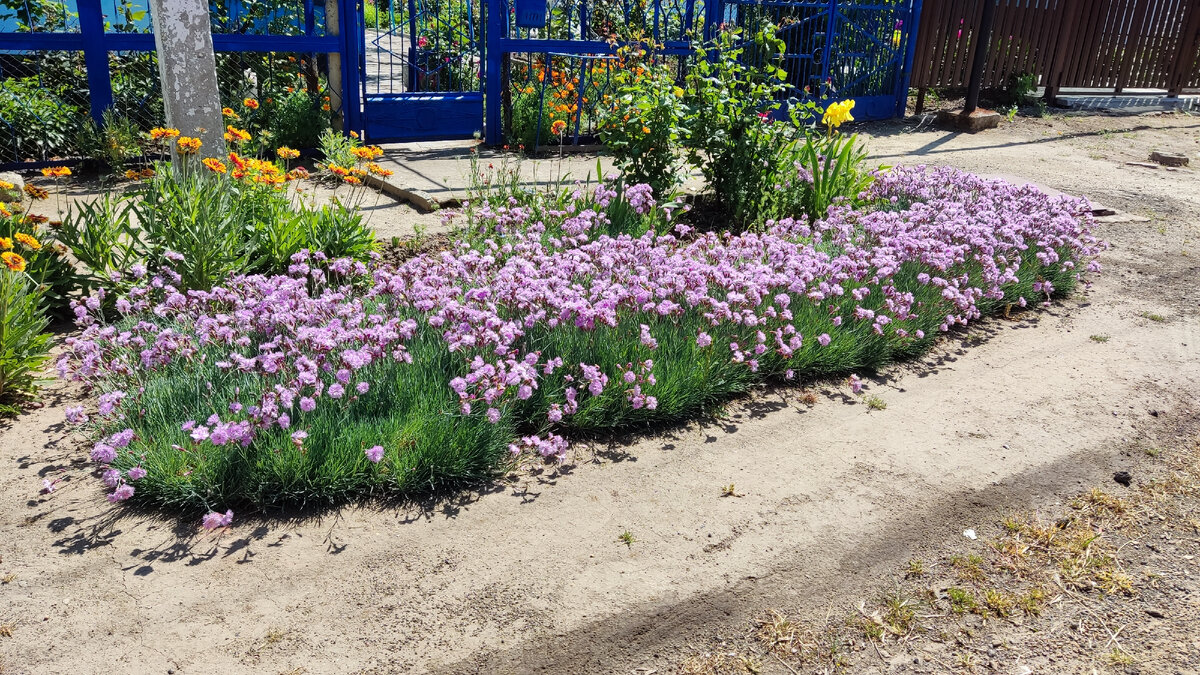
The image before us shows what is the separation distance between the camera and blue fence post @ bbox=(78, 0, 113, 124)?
7.27m

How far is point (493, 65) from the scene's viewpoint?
29.6 ft

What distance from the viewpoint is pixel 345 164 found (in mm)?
6094

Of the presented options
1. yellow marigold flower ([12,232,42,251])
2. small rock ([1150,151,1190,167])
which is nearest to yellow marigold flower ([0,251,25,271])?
yellow marigold flower ([12,232,42,251])

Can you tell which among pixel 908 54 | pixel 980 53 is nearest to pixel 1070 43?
pixel 980 53

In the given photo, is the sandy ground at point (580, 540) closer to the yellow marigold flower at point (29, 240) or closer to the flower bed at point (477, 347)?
the flower bed at point (477, 347)

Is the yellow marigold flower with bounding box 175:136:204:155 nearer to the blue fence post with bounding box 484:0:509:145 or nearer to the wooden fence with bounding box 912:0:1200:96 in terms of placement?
the blue fence post with bounding box 484:0:509:145

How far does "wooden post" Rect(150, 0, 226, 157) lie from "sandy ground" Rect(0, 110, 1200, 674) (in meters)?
1.91

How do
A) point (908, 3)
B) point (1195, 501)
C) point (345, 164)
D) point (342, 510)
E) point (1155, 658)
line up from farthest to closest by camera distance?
point (908, 3) < point (345, 164) < point (1195, 501) < point (342, 510) < point (1155, 658)

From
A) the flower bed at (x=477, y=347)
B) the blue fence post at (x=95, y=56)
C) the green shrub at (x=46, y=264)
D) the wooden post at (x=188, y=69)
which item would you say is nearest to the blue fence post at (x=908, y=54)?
the flower bed at (x=477, y=347)

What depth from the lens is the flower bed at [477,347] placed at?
3145 millimetres

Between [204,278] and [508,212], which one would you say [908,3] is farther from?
[204,278]

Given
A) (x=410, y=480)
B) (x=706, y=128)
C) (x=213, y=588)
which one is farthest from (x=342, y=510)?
(x=706, y=128)

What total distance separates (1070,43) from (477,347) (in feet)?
46.6

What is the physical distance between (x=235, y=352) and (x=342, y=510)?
97 centimetres
